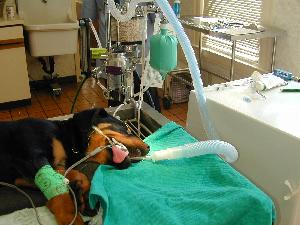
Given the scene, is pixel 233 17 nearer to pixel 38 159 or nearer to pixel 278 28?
pixel 278 28

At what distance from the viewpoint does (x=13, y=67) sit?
3109 mm

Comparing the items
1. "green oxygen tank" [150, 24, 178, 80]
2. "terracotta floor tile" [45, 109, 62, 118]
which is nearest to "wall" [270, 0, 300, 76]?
"green oxygen tank" [150, 24, 178, 80]

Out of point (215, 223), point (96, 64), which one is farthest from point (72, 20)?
point (215, 223)

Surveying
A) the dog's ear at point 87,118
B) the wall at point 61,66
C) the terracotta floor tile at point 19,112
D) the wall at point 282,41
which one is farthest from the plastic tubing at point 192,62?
the wall at point 61,66

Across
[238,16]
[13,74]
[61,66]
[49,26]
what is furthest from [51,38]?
[238,16]

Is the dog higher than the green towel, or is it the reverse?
the dog

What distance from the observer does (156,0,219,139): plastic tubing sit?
1.04 metres

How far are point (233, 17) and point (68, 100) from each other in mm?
1833

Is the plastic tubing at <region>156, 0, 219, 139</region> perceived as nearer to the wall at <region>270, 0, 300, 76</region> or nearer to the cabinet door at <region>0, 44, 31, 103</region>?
the wall at <region>270, 0, 300, 76</region>

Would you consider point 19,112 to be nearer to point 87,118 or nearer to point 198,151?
point 87,118

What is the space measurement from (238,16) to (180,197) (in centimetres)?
243

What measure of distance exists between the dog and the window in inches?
78.5

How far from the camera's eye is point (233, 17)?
2965 millimetres

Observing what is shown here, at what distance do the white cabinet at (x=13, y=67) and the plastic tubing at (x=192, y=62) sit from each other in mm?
2373
